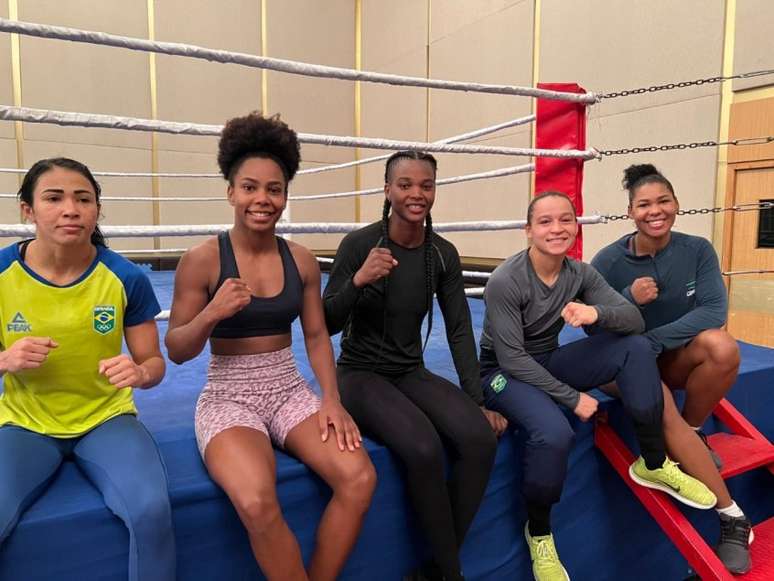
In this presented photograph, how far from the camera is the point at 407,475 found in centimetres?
116

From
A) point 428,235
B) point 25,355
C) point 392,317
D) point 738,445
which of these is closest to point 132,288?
point 25,355

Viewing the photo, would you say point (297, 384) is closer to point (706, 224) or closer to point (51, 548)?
point (51, 548)

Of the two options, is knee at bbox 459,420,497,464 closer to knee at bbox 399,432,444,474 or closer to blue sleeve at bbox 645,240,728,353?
knee at bbox 399,432,444,474

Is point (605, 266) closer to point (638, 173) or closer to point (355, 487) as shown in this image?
point (638, 173)

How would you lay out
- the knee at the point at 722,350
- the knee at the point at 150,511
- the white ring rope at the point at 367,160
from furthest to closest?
the white ring rope at the point at 367,160, the knee at the point at 722,350, the knee at the point at 150,511

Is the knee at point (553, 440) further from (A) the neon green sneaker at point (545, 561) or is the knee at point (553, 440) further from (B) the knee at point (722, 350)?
(B) the knee at point (722, 350)

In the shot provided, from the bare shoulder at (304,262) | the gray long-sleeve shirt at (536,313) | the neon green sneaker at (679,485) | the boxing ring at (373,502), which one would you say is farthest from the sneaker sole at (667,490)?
the bare shoulder at (304,262)

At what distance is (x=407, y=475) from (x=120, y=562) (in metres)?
0.52

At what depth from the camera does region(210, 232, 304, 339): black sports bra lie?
3.84 ft

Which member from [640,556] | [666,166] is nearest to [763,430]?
[640,556]

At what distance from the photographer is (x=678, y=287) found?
1607mm

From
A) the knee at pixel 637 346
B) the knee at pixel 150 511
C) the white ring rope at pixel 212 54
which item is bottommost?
the knee at pixel 150 511

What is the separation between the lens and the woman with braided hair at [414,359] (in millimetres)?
1120

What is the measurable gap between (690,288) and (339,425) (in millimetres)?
1092
